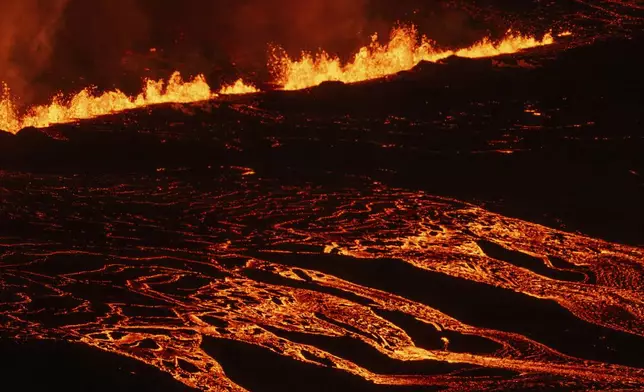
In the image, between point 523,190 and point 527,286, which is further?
point 523,190

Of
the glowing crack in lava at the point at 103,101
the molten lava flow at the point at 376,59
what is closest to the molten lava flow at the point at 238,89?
the glowing crack in lava at the point at 103,101

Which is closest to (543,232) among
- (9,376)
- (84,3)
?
(9,376)

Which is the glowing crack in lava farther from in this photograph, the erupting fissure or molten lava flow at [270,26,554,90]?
molten lava flow at [270,26,554,90]

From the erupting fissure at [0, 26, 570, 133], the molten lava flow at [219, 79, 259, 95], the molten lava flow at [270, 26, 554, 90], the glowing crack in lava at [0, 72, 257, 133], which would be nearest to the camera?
the glowing crack in lava at [0, 72, 257, 133]

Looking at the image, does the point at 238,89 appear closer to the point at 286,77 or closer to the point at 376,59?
the point at 286,77

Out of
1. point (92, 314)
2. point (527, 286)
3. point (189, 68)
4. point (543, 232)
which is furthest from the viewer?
point (189, 68)

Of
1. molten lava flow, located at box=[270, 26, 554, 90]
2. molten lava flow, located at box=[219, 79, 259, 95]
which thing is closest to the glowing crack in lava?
molten lava flow, located at box=[219, 79, 259, 95]

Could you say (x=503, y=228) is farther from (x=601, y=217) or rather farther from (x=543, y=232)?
(x=601, y=217)
